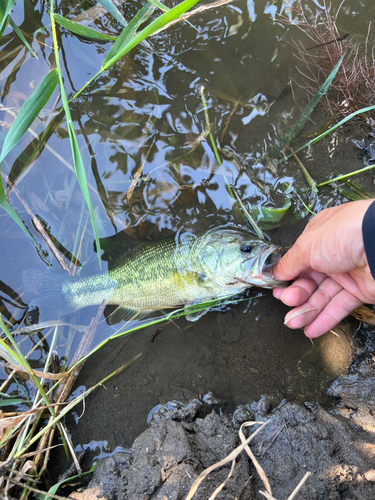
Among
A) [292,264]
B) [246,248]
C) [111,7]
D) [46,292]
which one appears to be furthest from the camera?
[46,292]

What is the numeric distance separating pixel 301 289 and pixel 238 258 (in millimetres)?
675

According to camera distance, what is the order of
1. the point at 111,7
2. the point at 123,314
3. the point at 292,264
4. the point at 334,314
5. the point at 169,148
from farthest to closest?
1. the point at 169,148
2. the point at 123,314
3. the point at 111,7
4. the point at 334,314
5. the point at 292,264

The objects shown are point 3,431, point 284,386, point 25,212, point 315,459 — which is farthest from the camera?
point 25,212

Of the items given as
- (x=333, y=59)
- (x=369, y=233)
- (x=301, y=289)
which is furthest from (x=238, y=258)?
(x=333, y=59)

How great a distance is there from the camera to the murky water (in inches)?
137

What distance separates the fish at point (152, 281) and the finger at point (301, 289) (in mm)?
501

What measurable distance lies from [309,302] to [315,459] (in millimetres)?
1308

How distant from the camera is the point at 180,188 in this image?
385 centimetres

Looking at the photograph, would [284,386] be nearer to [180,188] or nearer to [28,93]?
[180,188]

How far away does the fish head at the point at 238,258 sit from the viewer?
3152 mm

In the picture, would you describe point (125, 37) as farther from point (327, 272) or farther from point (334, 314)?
point (334, 314)

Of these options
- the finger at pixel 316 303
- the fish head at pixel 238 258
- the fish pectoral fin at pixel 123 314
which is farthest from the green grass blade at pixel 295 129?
the fish pectoral fin at pixel 123 314

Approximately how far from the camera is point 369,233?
238 cm

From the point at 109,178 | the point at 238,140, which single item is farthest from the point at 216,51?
the point at 109,178
